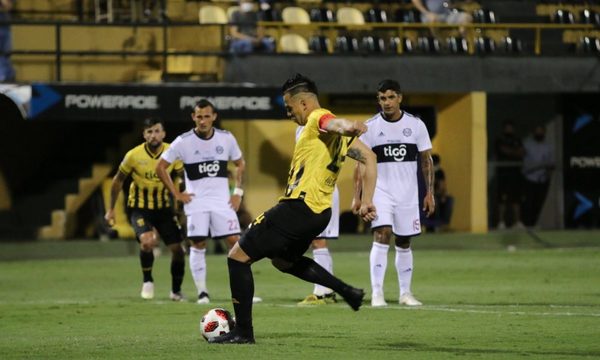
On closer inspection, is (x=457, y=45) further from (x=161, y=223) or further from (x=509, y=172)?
(x=161, y=223)

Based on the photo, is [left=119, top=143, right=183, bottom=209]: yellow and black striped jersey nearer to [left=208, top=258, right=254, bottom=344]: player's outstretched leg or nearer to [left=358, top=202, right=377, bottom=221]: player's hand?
[left=208, top=258, right=254, bottom=344]: player's outstretched leg

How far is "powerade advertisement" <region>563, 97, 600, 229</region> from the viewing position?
1331 inches

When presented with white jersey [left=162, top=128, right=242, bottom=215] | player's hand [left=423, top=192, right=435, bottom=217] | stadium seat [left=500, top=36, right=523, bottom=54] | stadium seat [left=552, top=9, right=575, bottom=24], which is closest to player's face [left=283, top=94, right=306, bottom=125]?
player's hand [left=423, top=192, right=435, bottom=217]

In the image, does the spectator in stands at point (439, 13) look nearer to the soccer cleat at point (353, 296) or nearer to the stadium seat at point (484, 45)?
the stadium seat at point (484, 45)

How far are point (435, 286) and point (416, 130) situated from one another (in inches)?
171

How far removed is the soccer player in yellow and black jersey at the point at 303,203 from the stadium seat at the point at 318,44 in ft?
59.7

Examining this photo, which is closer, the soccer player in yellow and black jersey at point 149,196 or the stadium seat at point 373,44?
the soccer player in yellow and black jersey at point 149,196

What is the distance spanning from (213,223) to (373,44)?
13.4 m

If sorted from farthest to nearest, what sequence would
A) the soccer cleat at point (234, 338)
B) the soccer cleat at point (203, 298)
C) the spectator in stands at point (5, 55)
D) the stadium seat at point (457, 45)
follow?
1. the stadium seat at point (457, 45)
2. the spectator in stands at point (5, 55)
3. the soccer cleat at point (203, 298)
4. the soccer cleat at point (234, 338)

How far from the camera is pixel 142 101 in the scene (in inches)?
1059

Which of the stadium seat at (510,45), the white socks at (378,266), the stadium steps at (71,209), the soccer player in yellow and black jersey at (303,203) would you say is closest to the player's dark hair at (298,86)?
the soccer player in yellow and black jersey at (303,203)

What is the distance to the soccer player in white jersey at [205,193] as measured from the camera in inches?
661

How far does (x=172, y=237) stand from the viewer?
17531mm

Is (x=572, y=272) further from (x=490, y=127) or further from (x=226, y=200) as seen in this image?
(x=490, y=127)
